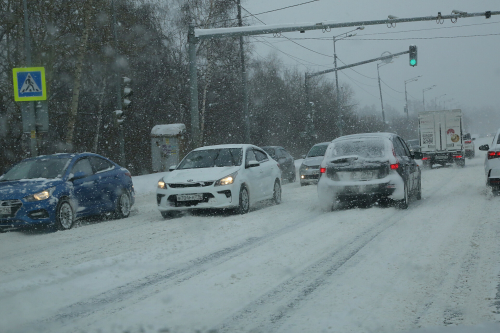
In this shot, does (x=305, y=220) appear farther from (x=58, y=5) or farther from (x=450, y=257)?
(x=58, y=5)

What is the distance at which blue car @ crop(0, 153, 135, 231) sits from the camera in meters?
9.77

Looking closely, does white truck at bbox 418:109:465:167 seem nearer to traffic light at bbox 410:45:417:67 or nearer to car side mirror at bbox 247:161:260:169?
traffic light at bbox 410:45:417:67

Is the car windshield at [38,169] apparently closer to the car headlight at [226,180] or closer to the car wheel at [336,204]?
the car headlight at [226,180]

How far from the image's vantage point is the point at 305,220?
Answer: 10.2 m

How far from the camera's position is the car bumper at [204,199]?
10.8 metres

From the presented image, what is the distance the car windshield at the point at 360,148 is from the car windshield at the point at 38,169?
5492 millimetres

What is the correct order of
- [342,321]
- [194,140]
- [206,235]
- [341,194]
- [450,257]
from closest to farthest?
[342,321] → [450,257] → [206,235] → [341,194] → [194,140]

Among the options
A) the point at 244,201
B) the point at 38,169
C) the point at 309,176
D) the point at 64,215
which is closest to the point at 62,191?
the point at 64,215

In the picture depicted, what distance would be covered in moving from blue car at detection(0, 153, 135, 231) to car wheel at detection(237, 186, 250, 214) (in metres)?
2.79

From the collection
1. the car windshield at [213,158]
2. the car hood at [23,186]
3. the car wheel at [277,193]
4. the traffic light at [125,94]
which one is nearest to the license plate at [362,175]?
the car windshield at [213,158]

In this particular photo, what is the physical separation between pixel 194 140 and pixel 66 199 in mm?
10404

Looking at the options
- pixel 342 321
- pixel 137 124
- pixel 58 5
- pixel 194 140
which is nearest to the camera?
pixel 342 321

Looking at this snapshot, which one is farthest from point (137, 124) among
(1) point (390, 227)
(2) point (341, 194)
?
(1) point (390, 227)

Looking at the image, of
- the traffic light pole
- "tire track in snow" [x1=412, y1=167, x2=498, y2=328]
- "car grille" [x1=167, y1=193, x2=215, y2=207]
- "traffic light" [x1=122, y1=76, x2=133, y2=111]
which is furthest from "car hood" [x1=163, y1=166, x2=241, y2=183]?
"traffic light" [x1=122, y1=76, x2=133, y2=111]
